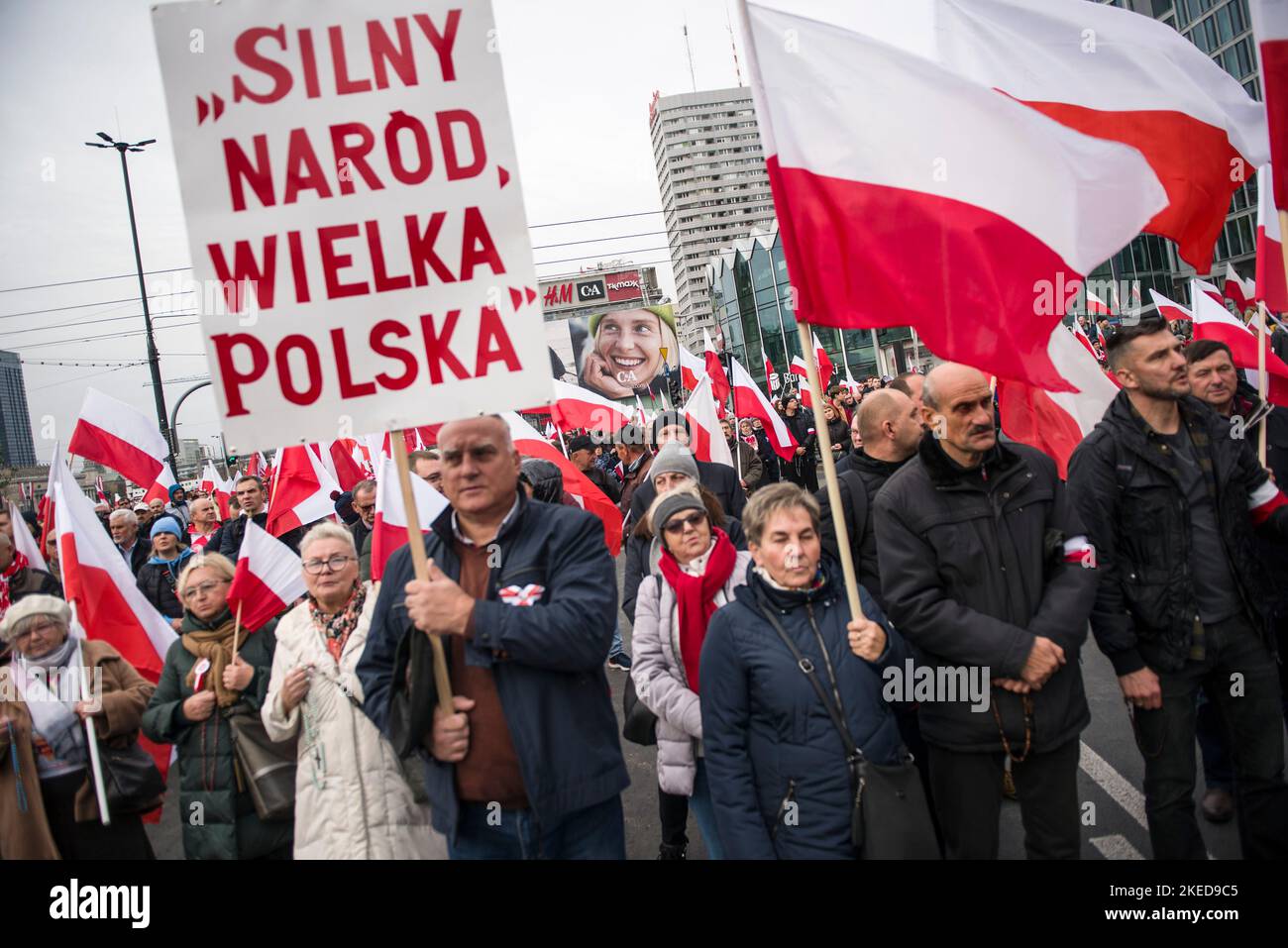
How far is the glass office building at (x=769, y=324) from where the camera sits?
71250 millimetres

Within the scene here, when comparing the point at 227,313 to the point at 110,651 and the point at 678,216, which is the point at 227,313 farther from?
the point at 678,216

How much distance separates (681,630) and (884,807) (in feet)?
3.45

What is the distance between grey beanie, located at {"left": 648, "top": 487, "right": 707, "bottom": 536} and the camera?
133 inches

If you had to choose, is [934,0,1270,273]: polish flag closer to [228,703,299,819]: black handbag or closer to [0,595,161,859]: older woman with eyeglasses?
[228,703,299,819]: black handbag

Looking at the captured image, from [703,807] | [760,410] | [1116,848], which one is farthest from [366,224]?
[760,410]

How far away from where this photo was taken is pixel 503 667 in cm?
242

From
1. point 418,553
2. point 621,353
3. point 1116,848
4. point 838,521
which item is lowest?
point 1116,848

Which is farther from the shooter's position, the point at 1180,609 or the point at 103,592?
the point at 103,592

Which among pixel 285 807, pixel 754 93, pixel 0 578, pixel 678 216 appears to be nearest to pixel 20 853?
pixel 285 807

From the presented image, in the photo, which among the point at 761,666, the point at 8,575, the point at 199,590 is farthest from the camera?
the point at 8,575

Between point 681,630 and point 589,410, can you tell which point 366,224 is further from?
point 589,410

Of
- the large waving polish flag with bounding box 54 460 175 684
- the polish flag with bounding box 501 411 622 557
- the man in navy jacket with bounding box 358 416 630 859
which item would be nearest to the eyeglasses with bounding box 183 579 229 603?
the large waving polish flag with bounding box 54 460 175 684
